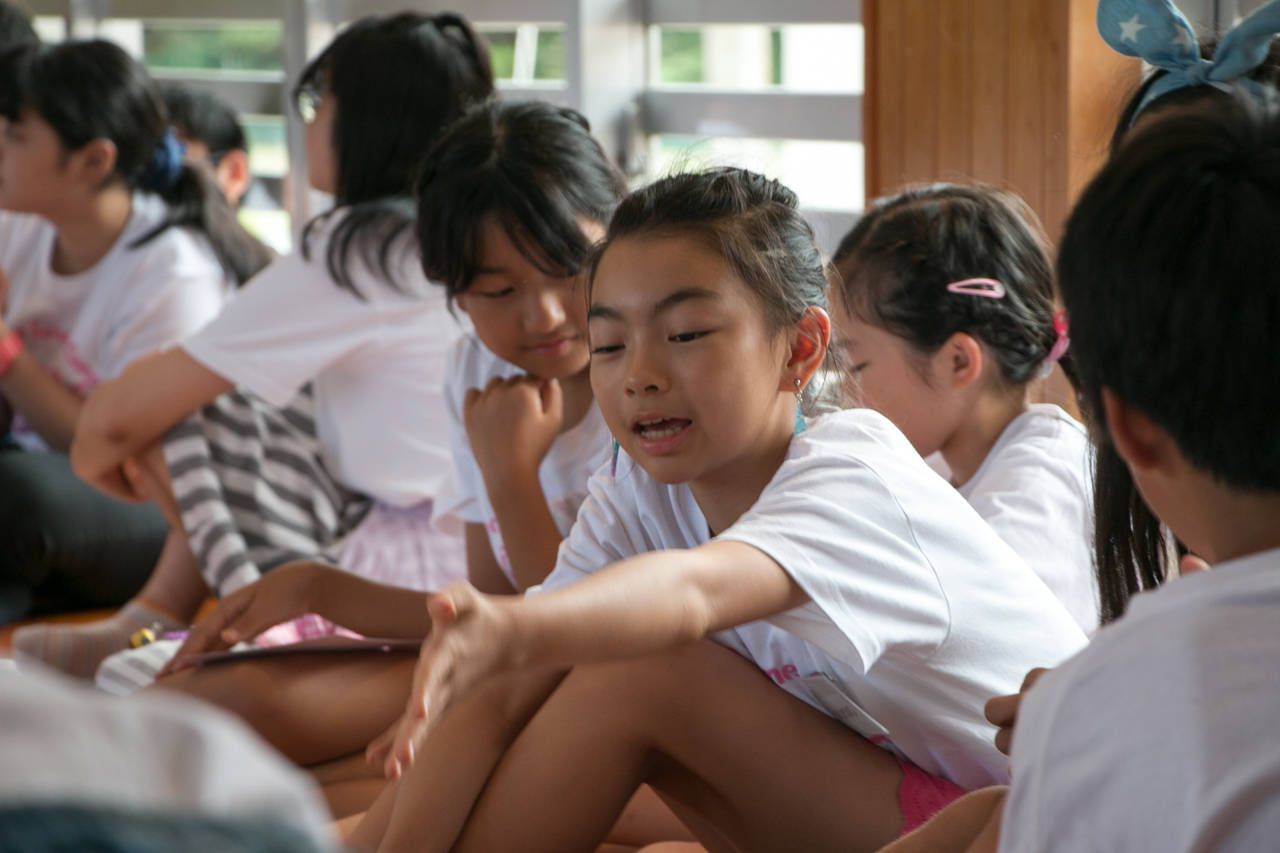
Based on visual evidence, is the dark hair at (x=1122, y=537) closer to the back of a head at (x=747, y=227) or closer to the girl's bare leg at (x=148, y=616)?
the back of a head at (x=747, y=227)

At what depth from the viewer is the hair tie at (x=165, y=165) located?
7.48 feet

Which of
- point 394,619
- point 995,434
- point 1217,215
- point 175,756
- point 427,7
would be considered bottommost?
point 394,619

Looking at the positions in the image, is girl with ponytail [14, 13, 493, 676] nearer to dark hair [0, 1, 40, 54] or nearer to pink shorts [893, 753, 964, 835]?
pink shorts [893, 753, 964, 835]

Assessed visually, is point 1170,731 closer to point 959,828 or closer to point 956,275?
point 959,828

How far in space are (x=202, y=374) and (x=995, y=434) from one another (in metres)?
1.06

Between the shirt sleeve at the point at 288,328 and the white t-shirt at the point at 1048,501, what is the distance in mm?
841

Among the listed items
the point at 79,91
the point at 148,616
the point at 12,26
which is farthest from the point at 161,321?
the point at 12,26

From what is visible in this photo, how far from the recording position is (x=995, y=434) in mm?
1434

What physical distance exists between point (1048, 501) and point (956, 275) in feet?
0.92

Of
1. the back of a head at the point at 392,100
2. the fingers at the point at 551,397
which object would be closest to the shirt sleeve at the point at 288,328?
the back of a head at the point at 392,100

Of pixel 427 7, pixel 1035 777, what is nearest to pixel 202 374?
pixel 1035 777

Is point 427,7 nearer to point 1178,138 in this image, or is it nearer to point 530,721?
point 530,721

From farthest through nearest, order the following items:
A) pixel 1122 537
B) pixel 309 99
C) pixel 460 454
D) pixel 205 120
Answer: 1. pixel 205 120
2. pixel 309 99
3. pixel 460 454
4. pixel 1122 537

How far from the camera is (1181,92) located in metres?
1.06
